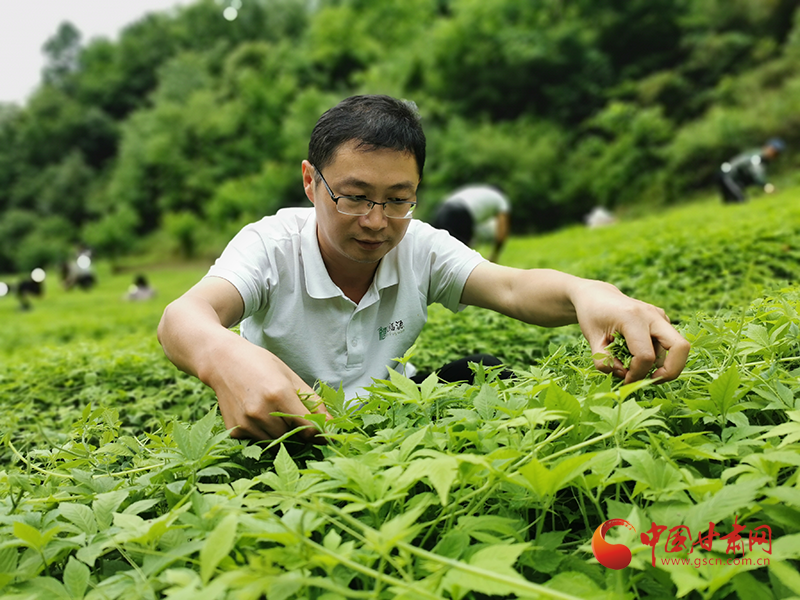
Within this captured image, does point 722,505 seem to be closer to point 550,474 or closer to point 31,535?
point 550,474

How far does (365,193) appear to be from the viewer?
1.84 metres

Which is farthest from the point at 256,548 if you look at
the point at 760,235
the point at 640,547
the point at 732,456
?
the point at 760,235

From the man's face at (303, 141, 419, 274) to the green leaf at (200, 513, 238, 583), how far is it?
1.24 meters

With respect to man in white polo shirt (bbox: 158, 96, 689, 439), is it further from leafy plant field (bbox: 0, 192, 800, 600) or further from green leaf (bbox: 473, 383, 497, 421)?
green leaf (bbox: 473, 383, 497, 421)

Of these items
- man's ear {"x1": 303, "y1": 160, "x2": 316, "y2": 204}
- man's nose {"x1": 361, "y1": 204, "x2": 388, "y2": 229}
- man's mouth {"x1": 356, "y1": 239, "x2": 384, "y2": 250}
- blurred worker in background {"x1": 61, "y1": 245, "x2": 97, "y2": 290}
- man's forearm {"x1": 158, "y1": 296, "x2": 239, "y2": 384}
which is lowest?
blurred worker in background {"x1": 61, "y1": 245, "x2": 97, "y2": 290}

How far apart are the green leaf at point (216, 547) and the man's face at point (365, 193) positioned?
1.24 meters

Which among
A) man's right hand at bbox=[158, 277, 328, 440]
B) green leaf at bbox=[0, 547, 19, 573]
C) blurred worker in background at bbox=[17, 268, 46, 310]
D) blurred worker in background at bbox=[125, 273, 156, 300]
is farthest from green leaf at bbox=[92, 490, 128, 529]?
blurred worker in background at bbox=[17, 268, 46, 310]

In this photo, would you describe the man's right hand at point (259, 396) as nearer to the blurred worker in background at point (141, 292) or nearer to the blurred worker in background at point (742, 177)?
the blurred worker in background at point (742, 177)

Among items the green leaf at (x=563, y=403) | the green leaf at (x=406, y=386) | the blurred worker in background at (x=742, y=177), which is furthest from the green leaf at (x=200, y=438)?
the blurred worker in background at (x=742, y=177)

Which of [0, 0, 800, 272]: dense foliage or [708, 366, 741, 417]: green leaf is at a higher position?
[0, 0, 800, 272]: dense foliage

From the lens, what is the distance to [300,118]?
30.0 metres

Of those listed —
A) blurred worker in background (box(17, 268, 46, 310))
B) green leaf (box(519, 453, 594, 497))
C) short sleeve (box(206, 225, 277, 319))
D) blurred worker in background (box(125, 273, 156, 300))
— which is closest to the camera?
green leaf (box(519, 453, 594, 497))

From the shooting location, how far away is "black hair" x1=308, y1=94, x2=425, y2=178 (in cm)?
185

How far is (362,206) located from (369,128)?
243 mm
